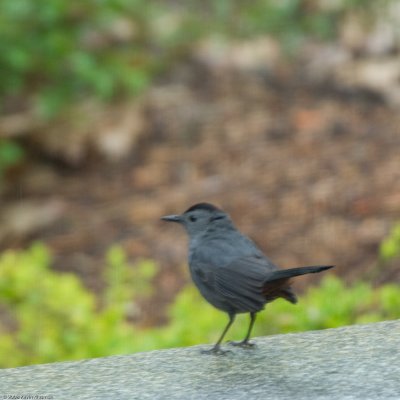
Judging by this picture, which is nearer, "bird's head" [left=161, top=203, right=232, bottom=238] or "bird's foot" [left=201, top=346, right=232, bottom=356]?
"bird's foot" [left=201, top=346, right=232, bottom=356]

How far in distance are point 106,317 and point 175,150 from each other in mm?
2993

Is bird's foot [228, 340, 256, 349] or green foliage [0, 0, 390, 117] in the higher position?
green foliage [0, 0, 390, 117]

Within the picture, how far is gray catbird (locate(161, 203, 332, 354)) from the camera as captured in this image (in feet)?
13.3

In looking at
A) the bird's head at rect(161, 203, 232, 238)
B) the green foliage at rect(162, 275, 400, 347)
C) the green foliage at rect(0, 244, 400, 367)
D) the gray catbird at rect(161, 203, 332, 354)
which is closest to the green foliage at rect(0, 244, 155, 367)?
the green foliage at rect(0, 244, 400, 367)

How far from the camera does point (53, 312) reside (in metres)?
5.51

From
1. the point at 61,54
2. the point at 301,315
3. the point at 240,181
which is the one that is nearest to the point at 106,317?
the point at 301,315

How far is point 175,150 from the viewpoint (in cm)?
833

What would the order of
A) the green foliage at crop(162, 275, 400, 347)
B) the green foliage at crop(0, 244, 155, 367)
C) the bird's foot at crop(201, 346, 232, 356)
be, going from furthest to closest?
the green foliage at crop(0, 244, 155, 367)
the green foliage at crop(162, 275, 400, 347)
the bird's foot at crop(201, 346, 232, 356)

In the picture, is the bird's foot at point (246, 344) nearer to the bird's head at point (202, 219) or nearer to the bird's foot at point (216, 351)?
the bird's foot at point (216, 351)

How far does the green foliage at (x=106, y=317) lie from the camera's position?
17.3ft

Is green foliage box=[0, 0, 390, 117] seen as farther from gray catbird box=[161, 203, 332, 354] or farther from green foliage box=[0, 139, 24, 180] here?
gray catbird box=[161, 203, 332, 354]

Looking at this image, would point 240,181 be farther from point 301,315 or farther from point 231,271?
point 231,271

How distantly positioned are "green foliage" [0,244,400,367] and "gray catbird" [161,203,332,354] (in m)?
0.92

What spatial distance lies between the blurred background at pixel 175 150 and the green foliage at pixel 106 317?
11 millimetres
